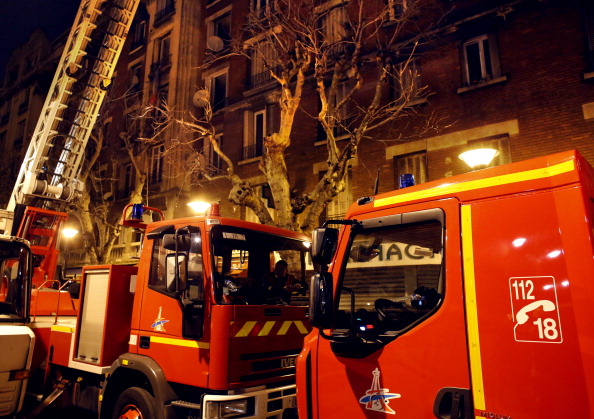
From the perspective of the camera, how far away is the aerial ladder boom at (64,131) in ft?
30.0

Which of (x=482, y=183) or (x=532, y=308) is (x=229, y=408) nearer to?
(x=532, y=308)

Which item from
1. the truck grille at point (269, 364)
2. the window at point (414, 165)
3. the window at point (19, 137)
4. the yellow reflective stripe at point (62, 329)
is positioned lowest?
the truck grille at point (269, 364)

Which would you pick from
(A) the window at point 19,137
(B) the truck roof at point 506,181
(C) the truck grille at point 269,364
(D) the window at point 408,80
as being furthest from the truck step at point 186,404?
(A) the window at point 19,137

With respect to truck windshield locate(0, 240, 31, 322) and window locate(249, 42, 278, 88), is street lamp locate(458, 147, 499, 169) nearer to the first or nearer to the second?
truck windshield locate(0, 240, 31, 322)

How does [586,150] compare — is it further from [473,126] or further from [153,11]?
[153,11]

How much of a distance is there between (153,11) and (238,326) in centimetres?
2531

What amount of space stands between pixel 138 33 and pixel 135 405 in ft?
86.5

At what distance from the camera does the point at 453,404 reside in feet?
8.39

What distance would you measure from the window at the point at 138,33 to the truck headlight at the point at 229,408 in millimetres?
25936

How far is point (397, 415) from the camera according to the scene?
280 cm

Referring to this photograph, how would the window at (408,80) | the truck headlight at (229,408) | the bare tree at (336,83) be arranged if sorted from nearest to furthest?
the truck headlight at (229,408)
the bare tree at (336,83)
the window at (408,80)

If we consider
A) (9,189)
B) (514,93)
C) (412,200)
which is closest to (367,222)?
(412,200)

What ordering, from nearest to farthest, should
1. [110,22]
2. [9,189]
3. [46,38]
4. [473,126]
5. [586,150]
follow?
[586,150] → [110,22] → [473,126] → [9,189] → [46,38]

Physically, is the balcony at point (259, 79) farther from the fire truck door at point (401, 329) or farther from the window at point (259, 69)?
the fire truck door at point (401, 329)
